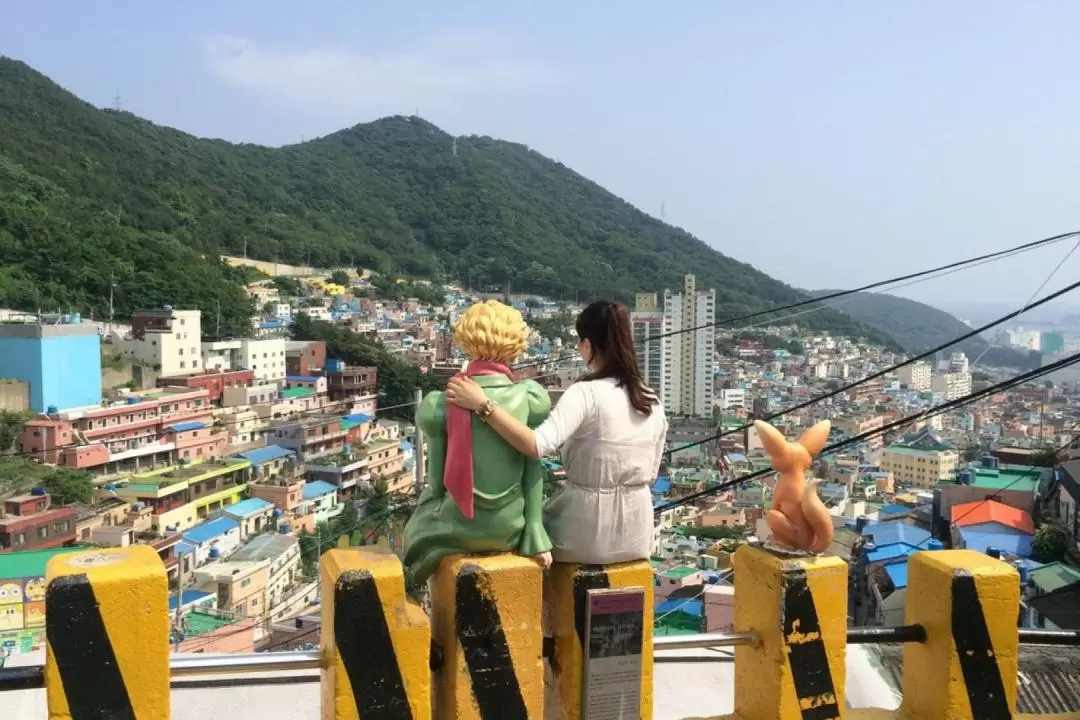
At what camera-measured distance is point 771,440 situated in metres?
1.64

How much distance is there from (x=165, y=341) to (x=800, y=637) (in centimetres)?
2963

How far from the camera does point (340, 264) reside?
5725cm

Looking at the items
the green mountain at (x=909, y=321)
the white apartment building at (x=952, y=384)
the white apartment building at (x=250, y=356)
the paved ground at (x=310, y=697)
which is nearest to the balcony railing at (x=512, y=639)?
the paved ground at (x=310, y=697)

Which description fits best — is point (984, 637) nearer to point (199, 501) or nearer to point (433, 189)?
point (199, 501)

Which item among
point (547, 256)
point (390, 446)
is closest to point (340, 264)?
point (547, 256)

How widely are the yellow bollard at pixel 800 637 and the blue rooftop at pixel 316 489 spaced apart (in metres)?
20.4

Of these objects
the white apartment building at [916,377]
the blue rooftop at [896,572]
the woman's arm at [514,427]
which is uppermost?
the woman's arm at [514,427]

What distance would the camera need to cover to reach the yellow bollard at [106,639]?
1196 millimetres

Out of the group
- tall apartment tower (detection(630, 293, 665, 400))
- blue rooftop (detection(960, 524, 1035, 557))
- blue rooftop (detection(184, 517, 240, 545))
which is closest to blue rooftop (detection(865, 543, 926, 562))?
blue rooftop (detection(960, 524, 1035, 557))

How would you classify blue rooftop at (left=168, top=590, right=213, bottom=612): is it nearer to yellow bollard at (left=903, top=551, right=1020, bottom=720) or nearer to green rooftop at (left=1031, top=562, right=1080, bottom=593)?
green rooftop at (left=1031, top=562, right=1080, bottom=593)

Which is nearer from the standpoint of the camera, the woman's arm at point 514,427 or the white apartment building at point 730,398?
the woman's arm at point 514,427

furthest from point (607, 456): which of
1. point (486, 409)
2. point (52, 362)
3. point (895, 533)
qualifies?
point (52, 362)

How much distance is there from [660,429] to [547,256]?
69.4m

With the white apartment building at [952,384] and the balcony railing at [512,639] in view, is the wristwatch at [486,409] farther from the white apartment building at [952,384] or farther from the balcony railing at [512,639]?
the white apartment building at [952,384]
